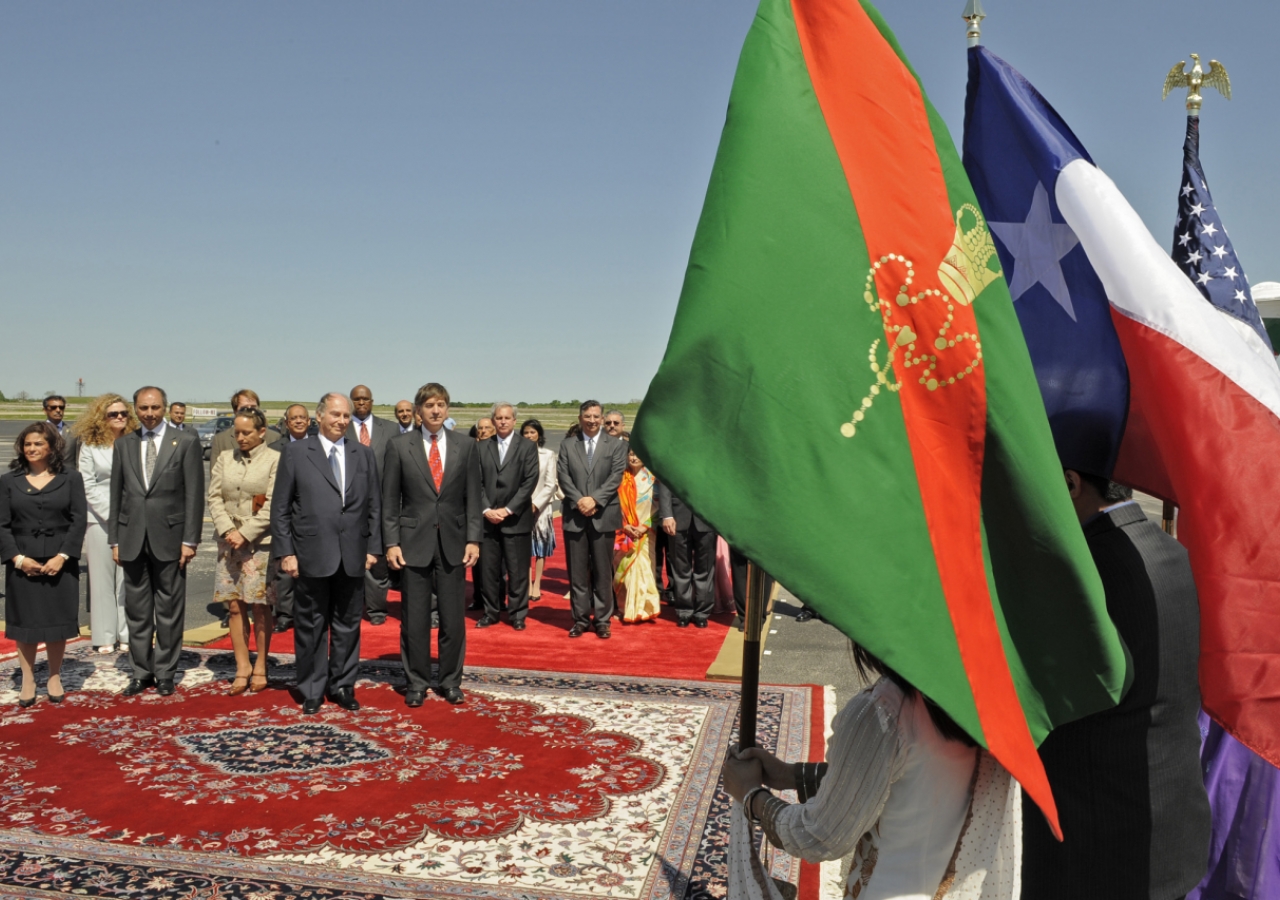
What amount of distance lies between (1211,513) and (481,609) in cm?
875

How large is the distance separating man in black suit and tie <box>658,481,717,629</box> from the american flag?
6.54 metres

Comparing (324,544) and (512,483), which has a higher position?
(512,483)

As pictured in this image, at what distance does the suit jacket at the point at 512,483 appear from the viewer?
988 centimetres

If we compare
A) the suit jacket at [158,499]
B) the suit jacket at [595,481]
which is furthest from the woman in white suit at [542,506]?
the suit jacket at [158,499]

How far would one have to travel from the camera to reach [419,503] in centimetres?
714

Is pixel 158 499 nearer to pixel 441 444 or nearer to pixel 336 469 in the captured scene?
pixel 336 469

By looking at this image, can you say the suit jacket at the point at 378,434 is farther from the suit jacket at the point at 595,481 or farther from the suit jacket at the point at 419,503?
the suit jacket at the point at 419,503

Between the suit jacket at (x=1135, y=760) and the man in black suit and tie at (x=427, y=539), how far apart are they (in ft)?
17.5

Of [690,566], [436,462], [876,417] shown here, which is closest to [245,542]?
[436,462]

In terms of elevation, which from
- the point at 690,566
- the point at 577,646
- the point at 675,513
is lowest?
the point at 577,646

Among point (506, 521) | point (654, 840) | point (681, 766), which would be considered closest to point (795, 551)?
point (654, 840)

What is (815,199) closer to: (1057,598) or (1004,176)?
(1057,598)

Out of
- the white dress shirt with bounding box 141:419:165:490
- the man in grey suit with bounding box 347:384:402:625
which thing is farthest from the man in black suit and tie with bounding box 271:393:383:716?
the man in grey suit with bounding box 347:384:402:625

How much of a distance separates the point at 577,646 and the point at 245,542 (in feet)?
10.2
